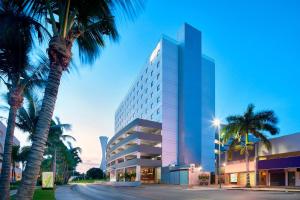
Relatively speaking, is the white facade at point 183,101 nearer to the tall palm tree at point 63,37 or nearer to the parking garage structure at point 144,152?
the parking garage structure at point 144,152

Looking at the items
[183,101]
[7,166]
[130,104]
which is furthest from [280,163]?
[130,104]

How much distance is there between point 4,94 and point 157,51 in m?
64.1

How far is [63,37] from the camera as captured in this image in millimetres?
8508

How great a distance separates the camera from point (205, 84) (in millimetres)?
85375

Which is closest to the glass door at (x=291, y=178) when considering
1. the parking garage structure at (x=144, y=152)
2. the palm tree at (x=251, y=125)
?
the palm tree at (x=251, y=125)

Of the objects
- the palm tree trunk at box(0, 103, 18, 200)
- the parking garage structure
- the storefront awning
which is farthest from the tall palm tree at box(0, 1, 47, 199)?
the parking garage structure

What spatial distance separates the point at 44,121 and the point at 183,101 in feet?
232

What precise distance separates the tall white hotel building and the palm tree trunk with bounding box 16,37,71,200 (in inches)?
2626

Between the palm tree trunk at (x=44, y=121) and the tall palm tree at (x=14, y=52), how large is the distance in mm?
1219

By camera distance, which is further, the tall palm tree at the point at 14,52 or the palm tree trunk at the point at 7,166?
the palm tree trunk at the point at 7,166

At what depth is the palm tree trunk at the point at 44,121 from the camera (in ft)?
23.6

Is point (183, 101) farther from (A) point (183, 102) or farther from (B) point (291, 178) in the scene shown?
(B) point (291, 178)

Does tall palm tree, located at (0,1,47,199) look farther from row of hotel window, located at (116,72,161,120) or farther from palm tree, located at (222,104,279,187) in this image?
row of hotel window, located at (116,72,161,120)

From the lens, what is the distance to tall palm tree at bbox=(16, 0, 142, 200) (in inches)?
289
